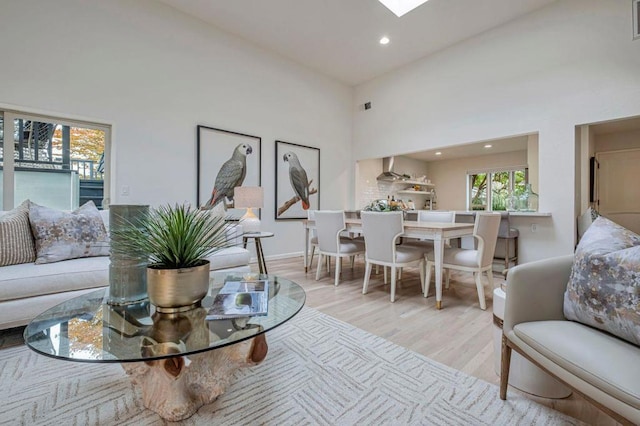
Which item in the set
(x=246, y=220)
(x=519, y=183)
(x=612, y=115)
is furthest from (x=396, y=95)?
(x=519, y=183)

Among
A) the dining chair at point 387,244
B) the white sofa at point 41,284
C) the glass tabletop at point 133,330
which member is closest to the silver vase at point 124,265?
the glass tabletop at point 133,330

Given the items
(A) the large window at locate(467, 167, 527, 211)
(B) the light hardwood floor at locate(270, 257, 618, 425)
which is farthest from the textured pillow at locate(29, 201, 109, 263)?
A: (A) the large window at locate(467, 167, 527, 211)

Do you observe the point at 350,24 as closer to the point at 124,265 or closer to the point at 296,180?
the point at 296,180

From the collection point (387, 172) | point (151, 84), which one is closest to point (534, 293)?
point (151, 84)

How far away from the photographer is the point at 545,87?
3.58 m

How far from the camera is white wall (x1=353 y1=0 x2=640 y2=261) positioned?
10.3 ft

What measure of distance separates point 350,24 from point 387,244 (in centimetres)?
325

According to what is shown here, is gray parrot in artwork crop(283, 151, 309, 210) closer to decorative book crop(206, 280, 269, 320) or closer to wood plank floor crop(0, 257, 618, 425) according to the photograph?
wood plank floor crop(0, 257, 618, 425)

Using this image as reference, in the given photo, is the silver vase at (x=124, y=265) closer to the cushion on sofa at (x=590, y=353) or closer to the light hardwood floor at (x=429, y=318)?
the light hardwood floor at (x=429, y=318)

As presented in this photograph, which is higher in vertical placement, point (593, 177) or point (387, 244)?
point (593, 177)

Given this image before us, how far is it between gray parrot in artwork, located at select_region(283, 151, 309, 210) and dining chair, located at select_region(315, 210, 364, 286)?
5.80ft

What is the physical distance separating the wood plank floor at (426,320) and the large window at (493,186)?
446cm

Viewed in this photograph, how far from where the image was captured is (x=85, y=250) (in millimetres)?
2252

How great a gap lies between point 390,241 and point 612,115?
2.99m
